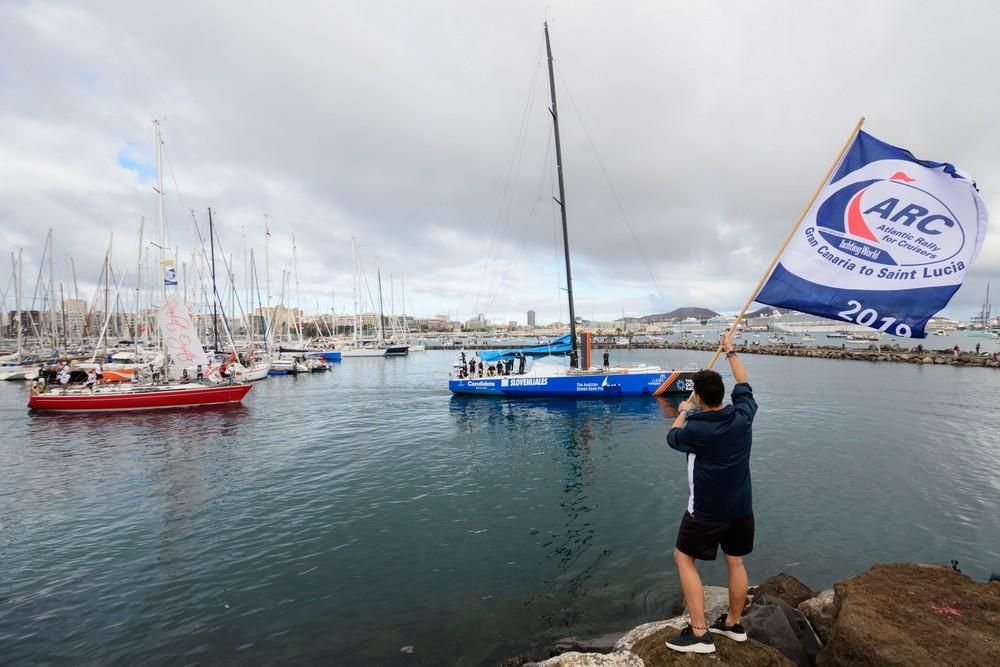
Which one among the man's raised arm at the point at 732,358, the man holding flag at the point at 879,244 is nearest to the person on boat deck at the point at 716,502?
the man holding flag at the point at 879,244

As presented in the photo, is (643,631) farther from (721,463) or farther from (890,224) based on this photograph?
(890,224)

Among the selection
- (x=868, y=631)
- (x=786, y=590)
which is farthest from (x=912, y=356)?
(x=868, y=631)

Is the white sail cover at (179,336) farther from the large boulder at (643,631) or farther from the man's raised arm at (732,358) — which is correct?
the man's raised arm at (732,358)

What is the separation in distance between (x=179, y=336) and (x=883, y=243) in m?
29.7

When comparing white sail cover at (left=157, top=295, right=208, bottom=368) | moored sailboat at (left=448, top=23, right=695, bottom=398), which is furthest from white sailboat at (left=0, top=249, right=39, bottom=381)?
moored sailboat at (left=448, top=23, right=695, bottom=398)

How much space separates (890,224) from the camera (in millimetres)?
5707

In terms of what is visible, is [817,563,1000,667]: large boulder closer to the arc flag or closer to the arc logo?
the arc flag

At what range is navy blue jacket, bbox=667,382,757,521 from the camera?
3.85 metres

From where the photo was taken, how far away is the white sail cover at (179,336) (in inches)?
915

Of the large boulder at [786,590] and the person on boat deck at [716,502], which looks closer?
the person on boat deck at [716,502]

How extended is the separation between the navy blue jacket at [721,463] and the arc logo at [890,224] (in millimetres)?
3663

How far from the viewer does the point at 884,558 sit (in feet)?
26.0

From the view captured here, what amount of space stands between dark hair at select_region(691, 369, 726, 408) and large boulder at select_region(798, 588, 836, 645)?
3338mm

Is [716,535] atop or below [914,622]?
atop
